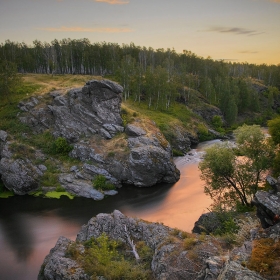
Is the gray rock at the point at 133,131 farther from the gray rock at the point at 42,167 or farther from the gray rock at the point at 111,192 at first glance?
the gray rock at the point at 42,167

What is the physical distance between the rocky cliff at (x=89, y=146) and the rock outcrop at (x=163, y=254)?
2077 cm

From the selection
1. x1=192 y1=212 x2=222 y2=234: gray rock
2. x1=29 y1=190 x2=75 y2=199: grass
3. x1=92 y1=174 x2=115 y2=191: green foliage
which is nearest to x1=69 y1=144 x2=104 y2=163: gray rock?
x1=92 y1=174 x2=115 y2=191: green foliage

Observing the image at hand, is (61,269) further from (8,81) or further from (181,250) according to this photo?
(8,81)

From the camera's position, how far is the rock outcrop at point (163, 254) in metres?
14.7

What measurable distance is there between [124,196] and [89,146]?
46.9 feet

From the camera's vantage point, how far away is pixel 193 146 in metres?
77.6

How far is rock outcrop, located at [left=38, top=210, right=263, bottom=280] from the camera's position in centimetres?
1466

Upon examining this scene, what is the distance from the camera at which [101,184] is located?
50281 mm

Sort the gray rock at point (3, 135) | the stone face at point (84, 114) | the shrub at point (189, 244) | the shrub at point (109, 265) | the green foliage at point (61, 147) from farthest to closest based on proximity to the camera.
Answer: the stone face at point (84, 114), the green foliage at point (61, 147), the gray rock at point (3, 135), the shrub at point (189, 244), the shrub at point (109, 265)

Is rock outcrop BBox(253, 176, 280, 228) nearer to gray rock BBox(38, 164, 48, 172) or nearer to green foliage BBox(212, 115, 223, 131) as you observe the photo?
gray rock BBox(38, 164, 48, 172)

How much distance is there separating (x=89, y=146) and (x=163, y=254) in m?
38.9

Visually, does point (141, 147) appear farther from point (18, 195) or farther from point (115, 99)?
point (18, 195)

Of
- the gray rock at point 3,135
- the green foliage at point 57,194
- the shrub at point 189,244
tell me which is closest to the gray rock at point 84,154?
the green foliage at point 57,194

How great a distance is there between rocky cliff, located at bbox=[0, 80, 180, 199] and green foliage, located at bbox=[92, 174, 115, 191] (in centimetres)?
102
